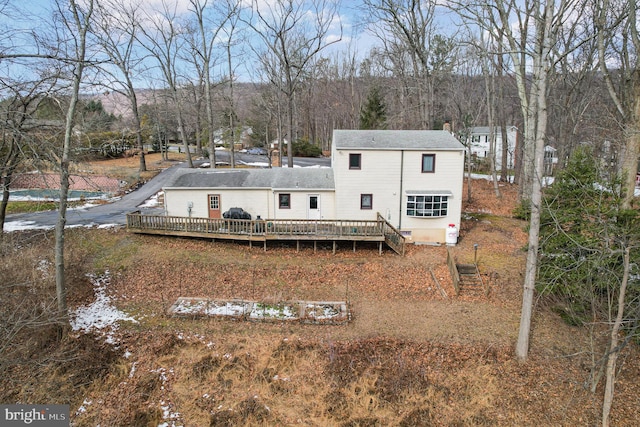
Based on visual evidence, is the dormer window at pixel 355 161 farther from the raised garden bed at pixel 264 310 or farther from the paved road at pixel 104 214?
the paved road at pixel 104 214

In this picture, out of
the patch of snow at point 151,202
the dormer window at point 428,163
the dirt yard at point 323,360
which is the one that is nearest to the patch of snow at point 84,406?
the dirt yard at point 323,360

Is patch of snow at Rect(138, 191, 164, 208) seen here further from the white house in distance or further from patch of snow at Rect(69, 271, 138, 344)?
patch of snow at Rect(69, 271, 138, 344)

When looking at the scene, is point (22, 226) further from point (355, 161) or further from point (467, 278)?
point (467, 278)

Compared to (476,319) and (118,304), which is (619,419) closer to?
(476,319)

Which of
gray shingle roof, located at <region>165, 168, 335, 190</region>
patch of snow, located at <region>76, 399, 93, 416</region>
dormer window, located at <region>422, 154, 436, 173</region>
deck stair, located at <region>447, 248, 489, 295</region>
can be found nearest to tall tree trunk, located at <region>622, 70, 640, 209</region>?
deck stair, located at <region>447, 248, 489, 295</region>

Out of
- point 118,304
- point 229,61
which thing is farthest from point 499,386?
point 229,61

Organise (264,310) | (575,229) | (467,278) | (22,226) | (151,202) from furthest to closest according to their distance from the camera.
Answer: (151,202), (22,226), (467,278), (264,310), (575,229)

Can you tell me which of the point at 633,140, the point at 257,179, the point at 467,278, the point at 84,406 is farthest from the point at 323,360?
the point at 633,140
